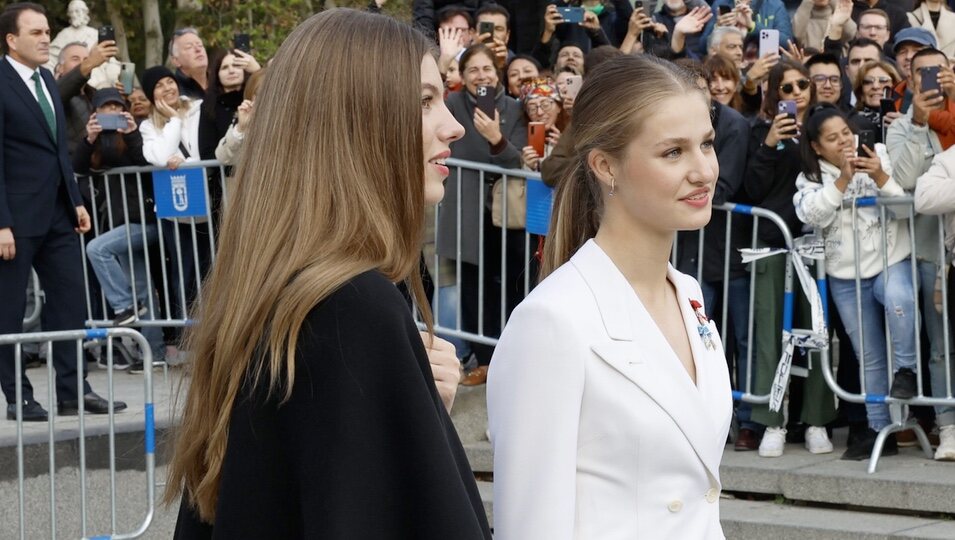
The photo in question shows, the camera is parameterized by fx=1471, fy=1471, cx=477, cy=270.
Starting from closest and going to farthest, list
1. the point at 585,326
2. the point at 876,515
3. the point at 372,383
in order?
the point at 372,383 → the point at 585,326 → the point at 876,515

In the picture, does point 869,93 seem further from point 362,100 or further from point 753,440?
point 362,100

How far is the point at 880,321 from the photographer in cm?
770

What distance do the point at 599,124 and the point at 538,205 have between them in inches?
201

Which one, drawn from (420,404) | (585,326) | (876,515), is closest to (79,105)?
(876,515)

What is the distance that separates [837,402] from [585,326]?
565 centimetres

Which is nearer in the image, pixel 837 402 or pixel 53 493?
pixel 53 493

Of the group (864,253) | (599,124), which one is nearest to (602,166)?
(599,124)

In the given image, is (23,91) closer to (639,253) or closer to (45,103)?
(45,103)

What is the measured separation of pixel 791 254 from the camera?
7707mm

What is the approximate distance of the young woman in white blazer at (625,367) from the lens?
274 centimetres

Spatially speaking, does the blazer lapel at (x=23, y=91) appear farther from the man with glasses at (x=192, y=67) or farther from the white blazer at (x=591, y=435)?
the white blazer at (x=591, y=435)

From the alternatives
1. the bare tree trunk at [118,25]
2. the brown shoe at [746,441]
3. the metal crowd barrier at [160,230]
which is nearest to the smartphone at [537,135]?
the brown shoe at [746,441]

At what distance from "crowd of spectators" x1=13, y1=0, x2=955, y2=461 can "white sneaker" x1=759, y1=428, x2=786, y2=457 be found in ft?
0.04

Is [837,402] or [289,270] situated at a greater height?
[289,270]
